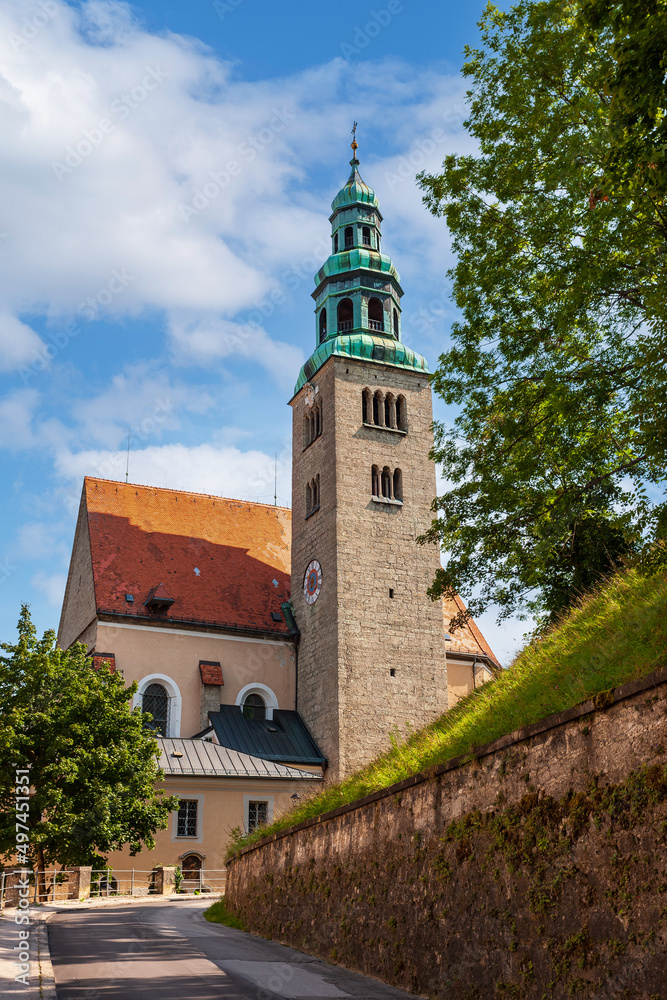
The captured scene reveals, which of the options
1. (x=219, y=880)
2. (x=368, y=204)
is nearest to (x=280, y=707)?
(x=219, y=880)

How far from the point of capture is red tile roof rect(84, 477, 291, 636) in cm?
3381

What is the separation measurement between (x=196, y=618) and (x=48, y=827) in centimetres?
1274

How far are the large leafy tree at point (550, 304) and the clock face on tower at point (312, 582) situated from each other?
18912mm

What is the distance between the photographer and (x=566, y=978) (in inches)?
274

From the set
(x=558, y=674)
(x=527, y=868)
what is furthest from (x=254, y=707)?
(x=527, y=868)

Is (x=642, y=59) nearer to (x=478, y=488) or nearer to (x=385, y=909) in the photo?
(x=478, y=488)

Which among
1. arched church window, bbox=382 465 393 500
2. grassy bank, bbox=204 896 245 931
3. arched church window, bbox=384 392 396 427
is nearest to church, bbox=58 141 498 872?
arched church window, bbox=382 465 393 500

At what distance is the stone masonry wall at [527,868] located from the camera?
6543 mm

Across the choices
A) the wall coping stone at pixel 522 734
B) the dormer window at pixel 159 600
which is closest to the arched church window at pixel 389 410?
the dormer window at pixel 159 600

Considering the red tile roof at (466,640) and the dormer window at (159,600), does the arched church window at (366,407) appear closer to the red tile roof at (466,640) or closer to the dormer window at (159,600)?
the red tile roof at (466,640)

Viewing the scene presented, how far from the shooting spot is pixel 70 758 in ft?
73.8

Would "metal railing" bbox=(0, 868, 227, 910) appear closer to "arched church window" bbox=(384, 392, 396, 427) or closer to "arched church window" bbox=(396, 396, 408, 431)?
"arched church window" bbox=(384, 392, 396, 427)

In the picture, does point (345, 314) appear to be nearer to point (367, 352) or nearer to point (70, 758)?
point (367, 352)

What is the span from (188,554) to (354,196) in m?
17.0
